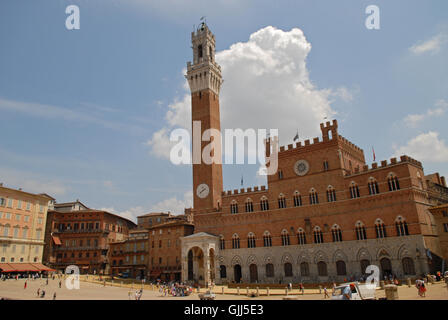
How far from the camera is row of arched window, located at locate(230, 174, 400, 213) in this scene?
138 feet

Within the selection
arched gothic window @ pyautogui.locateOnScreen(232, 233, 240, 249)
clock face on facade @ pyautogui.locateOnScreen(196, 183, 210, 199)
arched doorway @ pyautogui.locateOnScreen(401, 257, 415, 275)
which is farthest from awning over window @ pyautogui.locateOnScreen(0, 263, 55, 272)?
arched doorway @ pyautogui.locateOnScreen(401, 257, 415, 275)

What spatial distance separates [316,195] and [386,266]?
1262 cm

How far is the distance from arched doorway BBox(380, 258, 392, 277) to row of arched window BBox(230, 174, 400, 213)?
27.5 ft

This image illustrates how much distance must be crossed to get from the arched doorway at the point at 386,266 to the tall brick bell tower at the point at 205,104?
2697cm

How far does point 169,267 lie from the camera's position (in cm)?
A: 5922

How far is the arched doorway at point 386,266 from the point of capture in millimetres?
40156

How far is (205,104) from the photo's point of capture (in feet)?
206

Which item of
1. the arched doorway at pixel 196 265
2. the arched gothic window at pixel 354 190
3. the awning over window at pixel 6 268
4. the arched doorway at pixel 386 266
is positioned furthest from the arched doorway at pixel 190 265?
the arched doorway at pixel 386 266

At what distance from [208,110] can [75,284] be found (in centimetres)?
3630

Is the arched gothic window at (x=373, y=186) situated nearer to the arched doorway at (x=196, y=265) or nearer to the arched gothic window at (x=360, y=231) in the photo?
the arched gothic window at (x=360, y=231)

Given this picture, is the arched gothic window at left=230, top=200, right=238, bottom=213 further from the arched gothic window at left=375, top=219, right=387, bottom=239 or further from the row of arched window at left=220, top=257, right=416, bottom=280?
the arched gothic window at left=375, top=219, right=387, bottom=239

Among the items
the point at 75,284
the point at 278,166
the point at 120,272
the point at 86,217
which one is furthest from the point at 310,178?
→ the point at 86,217
